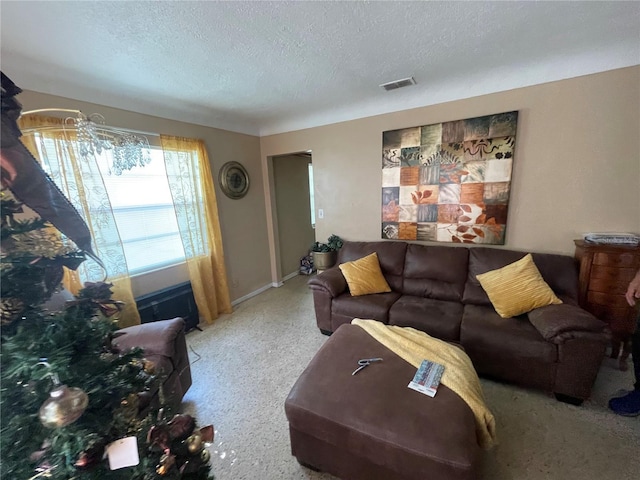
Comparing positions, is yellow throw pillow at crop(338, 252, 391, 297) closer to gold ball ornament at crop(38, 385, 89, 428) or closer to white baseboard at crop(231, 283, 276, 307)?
white baseboard at crop(231, 283, 276, 307)

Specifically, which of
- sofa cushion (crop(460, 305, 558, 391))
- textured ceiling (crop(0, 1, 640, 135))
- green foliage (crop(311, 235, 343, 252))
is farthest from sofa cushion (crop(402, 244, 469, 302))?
textured ceiling (crop(0, 1, 640, 135))

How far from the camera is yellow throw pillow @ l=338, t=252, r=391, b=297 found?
8.59 feet

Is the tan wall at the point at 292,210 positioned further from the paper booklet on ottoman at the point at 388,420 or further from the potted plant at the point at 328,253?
the paper booklet on ottoman at the point at 388,420

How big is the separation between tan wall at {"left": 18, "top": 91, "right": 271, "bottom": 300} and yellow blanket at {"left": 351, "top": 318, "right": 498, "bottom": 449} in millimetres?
2206

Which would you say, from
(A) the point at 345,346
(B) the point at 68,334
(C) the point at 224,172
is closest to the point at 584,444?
(A) the point at 345,346

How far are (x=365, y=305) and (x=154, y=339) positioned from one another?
1.70 meters

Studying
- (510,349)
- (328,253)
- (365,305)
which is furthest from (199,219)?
(510,349)

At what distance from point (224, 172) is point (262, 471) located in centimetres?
305

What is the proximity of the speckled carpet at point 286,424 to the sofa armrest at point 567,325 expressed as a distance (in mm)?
504

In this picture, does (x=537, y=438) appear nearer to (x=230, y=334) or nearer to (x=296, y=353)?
(x=296, y=353)

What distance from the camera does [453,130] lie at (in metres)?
2.65

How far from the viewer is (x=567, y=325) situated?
1.68 m

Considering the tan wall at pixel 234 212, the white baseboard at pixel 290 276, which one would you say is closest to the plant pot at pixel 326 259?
the tan wall at pixel 234 212

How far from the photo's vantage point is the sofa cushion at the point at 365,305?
2356 millimetres
